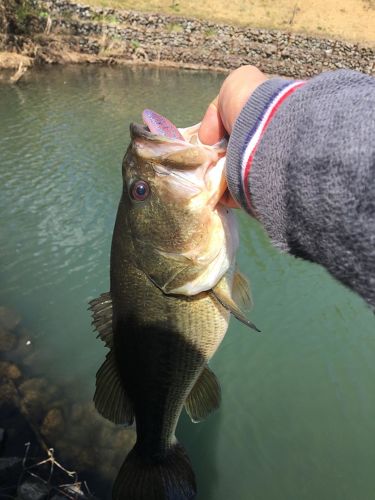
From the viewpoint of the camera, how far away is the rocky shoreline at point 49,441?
403cm

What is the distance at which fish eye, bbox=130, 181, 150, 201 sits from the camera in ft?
6.68

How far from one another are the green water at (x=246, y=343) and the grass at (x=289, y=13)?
66.8 feet

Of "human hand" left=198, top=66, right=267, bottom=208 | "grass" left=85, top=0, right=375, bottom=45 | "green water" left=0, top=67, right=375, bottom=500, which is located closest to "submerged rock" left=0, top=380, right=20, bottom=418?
"green water" left=0, top=67, right=375, bottom=500

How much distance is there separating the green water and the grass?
66.8ft

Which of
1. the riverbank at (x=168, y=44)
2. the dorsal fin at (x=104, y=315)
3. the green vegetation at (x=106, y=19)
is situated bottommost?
the riverbank at (x=168, y=44)

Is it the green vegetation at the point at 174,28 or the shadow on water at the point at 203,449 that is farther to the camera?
the green vegetation at the point at 174,28

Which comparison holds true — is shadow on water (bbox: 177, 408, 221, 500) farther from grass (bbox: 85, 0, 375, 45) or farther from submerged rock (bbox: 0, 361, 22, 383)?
grass (bbox: 85, 0, 375, 45)

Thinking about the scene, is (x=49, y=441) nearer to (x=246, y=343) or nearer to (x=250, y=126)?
(x=246, y=343)

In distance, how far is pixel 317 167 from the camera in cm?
120

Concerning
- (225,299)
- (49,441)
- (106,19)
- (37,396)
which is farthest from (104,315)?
(106,19)

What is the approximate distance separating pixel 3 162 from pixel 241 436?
351 inches

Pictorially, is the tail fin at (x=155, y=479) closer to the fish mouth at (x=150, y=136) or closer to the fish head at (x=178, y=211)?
the fish head at (x=178, y=211)

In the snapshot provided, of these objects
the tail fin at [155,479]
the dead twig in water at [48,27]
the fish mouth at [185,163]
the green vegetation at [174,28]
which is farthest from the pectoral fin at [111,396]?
the green vegetation at [174,28]

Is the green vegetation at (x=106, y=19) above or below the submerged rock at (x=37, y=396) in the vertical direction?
above
